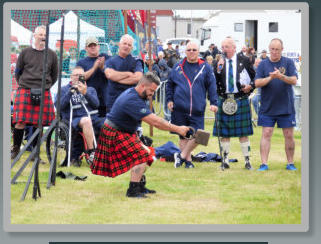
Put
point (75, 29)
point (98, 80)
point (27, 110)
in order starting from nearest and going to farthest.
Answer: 1. point (27, 110)
2. point (98, 80)
3. point (75, 29)

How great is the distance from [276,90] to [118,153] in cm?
203

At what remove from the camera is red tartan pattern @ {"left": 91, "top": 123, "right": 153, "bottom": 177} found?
239 inches

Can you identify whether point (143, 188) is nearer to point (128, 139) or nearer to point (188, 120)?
point (128, 139)

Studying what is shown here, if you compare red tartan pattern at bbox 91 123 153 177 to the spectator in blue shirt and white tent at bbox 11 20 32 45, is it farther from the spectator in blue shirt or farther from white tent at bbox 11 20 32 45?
white tent at bbox 11 20 32 45

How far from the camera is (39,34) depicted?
278 inches

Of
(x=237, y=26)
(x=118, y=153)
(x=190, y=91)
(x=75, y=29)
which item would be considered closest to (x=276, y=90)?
(x=190, y=91)

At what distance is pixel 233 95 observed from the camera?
769cm

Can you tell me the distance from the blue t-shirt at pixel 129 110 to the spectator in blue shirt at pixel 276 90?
1700mm

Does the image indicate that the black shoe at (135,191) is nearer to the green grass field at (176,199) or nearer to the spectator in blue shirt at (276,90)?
the green grass field at (176,199)

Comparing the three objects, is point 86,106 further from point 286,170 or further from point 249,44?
point 249,44

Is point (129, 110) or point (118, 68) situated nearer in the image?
point (129, 110)

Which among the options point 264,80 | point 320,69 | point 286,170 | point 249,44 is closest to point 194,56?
point 264,80

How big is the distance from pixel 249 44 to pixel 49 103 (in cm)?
1440

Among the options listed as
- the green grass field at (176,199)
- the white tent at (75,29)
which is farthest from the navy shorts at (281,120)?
the white tent at (75,29)
